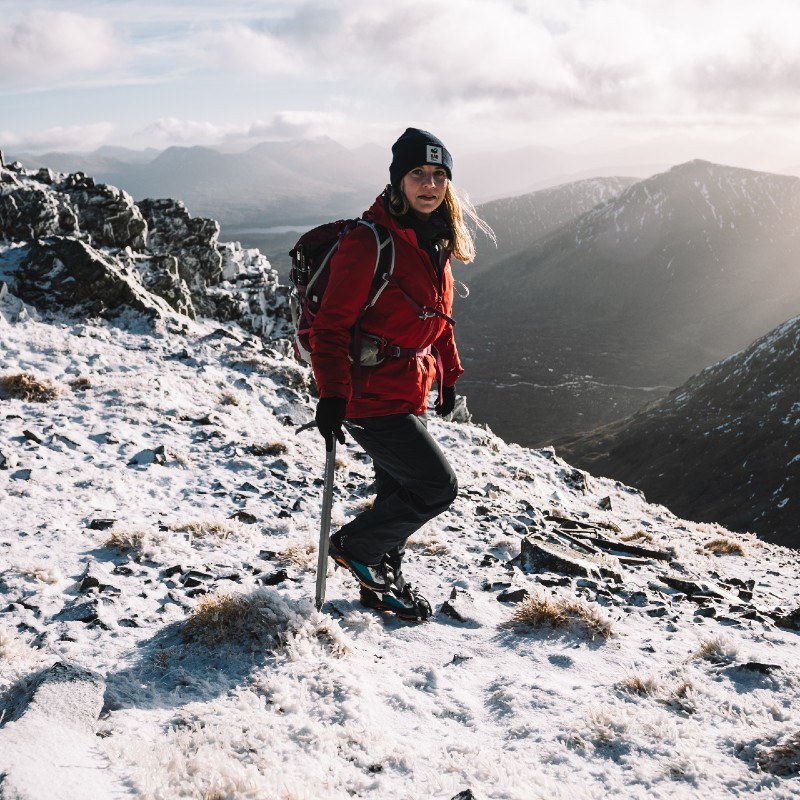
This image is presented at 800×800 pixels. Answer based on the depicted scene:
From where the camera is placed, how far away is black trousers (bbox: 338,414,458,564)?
17.0 feet

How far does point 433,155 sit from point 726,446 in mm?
131143

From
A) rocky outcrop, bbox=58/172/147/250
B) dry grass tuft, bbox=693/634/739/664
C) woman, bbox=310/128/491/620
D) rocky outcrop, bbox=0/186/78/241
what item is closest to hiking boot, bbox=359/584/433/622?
woman, bbox=310/128/491/620

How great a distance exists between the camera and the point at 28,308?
55.8 feet

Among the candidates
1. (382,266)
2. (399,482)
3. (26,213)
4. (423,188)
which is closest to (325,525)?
(399,482)

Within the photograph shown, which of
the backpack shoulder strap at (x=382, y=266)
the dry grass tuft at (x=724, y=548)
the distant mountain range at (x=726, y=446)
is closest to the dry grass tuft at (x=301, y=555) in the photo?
the backpack shoulder strap at (x=382, y=266)

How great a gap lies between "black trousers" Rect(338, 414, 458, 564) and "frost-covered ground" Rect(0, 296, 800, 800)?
29.8 inches

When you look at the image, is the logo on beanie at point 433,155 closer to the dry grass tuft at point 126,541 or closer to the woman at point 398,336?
the woman at point 398,336

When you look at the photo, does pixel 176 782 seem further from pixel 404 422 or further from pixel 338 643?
pixel 404 422

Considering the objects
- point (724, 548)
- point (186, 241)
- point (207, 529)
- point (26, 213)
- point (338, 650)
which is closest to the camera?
point (338, 650)

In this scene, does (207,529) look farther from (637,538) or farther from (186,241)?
(186,241)

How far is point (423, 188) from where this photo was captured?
5.18 m

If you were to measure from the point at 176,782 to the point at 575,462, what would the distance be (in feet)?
398

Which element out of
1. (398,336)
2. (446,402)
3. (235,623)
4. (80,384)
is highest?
(398,336)

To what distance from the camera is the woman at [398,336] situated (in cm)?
480
